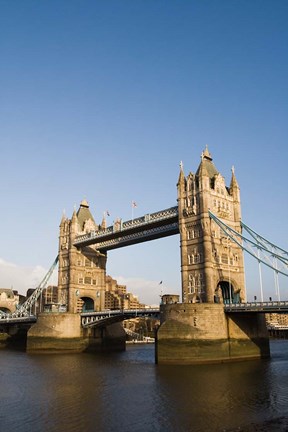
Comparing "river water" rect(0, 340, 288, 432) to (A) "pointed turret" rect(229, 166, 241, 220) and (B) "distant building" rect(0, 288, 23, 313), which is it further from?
(B) "distant building" rect(0, 288, 23, 313)

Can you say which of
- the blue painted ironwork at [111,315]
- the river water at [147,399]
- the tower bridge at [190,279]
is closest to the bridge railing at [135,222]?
the tower bridge at [190,279]

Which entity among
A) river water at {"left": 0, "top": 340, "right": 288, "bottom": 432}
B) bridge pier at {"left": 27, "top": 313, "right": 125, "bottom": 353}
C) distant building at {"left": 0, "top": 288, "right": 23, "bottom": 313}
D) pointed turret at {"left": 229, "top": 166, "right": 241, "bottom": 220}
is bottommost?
river water at {"left": 0, "top": 340, "right": 288, "bottom": 432}

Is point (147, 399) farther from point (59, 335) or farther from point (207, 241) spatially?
point (59, 335)

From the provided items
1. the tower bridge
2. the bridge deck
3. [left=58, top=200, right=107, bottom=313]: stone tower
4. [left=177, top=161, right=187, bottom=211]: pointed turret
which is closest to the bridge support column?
the tower bridge

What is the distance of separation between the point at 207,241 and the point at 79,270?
3054 centimetres

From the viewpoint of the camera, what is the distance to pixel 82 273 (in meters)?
76.6

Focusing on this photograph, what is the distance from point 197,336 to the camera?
4425 cm

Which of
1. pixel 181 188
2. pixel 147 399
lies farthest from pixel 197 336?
pixel 181 188

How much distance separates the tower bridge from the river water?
14.8 ft

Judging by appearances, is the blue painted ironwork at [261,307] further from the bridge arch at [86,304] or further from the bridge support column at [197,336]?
the bridge arch at [86,304]

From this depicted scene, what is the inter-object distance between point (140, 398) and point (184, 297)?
28.5 m

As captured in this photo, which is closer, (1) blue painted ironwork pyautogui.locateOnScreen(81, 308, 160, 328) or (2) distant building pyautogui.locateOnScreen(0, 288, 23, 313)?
(1) blue painted ironwork pyautogui.locateOnScreen(81, 308, 160, 328)

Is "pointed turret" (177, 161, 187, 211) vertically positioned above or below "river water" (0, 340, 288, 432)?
above

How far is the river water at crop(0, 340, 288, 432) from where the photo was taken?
816 inches
